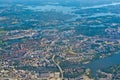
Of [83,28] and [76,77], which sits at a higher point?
[83,28]

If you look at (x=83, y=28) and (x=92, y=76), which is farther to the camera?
(x=83, y=28)

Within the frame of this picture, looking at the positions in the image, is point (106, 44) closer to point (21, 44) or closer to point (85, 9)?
point (21, 44)

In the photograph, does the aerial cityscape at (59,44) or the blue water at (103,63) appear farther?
the blue water at (103,63)

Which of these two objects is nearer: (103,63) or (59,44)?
(103,63)

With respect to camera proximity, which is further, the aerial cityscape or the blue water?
the blue water

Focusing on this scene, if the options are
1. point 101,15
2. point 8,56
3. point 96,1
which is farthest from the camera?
point 96,1

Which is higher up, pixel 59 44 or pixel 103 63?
pixel 59 44

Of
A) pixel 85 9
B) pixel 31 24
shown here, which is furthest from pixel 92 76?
pixel 85 9

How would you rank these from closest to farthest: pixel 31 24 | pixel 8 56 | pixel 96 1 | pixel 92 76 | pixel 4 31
→ pixel 92 76, pixel 8 56, pixel 4 31, pixel 31 24, pixel 96 1
